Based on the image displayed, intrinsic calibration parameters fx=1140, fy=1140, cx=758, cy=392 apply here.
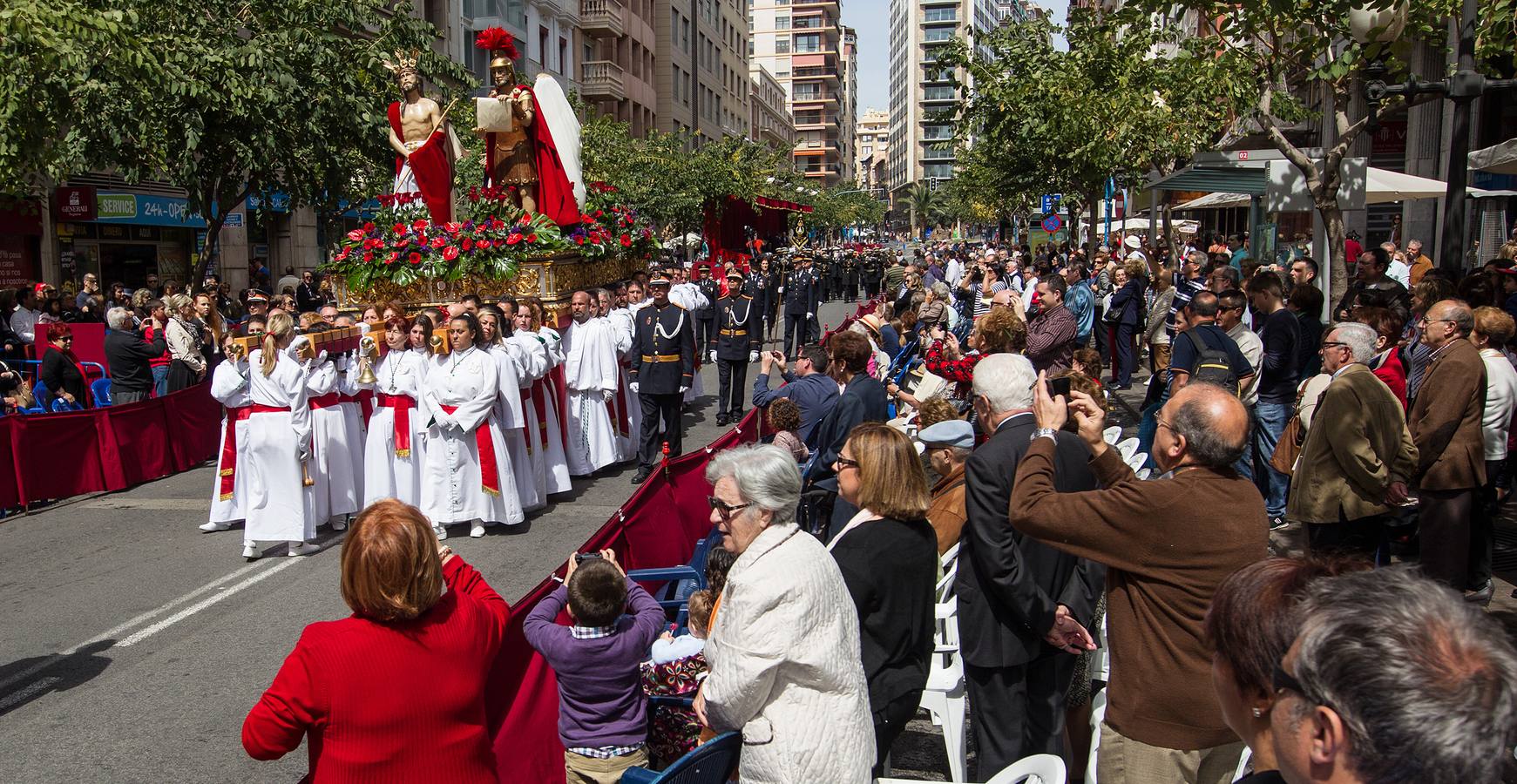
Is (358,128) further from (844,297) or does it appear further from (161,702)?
(844,297)

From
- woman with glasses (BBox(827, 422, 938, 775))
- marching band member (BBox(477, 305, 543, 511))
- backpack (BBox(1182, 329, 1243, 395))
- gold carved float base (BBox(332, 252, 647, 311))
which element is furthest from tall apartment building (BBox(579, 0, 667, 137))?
woman with glasses (BBox(827, 422, 938, 775))

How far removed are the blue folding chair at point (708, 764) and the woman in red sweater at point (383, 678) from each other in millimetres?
576

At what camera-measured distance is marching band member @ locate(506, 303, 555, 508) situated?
9.57 meters

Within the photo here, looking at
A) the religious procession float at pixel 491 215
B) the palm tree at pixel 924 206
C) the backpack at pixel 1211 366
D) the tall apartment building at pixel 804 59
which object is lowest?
the backpack at pixel 1211 366

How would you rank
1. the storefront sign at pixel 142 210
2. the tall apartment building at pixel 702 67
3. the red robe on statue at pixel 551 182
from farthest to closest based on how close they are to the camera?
the tall apartment building at pixel 702 67, the storefront sign at pixel 142 210, the red robe on statue at pixel 551 182

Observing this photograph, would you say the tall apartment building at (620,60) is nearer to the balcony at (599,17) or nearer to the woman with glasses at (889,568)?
the balcony at (599,17)

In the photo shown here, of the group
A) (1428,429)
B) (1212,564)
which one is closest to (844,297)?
(1428,429)

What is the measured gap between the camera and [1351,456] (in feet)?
18.5

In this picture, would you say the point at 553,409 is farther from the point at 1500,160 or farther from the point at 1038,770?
the point at 1500,160

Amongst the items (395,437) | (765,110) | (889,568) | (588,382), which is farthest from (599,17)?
(889,568)

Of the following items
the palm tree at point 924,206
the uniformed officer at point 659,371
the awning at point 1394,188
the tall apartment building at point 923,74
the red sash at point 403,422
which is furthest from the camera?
the tall apartment building at point 923,74

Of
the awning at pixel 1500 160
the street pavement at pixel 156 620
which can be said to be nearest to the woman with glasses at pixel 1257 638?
the street pavement at pixel 156 620

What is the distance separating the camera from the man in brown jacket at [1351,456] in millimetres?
5602

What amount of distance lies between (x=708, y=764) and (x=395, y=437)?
6509 millimetres
